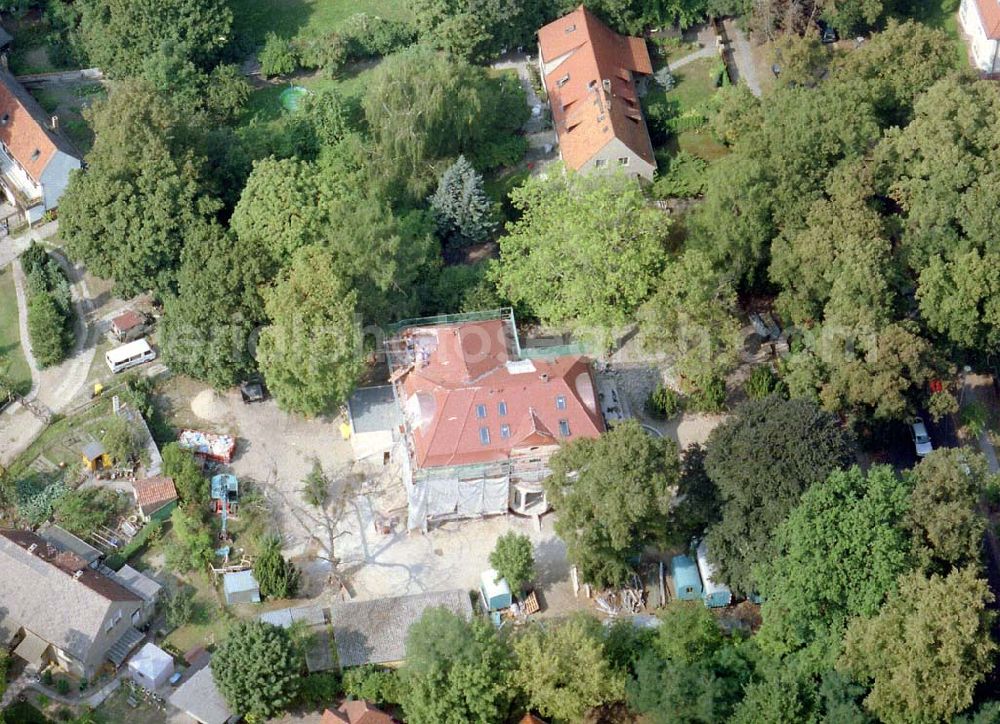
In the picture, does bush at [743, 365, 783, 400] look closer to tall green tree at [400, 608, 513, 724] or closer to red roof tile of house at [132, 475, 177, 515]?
tall green tree at [400, 608, 513, 724]

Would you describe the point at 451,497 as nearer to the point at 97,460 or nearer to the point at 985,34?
the point at 97,460

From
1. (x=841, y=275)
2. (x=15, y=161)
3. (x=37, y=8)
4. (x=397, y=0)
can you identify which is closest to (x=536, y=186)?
(x=841, y=275)

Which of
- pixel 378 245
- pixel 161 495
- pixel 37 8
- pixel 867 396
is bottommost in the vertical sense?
pixel 867 396

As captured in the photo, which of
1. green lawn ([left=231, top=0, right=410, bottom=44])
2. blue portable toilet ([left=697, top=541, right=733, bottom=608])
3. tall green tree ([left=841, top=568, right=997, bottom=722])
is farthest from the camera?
green lawn ([left=231, top=0, right=410, bottom=44])

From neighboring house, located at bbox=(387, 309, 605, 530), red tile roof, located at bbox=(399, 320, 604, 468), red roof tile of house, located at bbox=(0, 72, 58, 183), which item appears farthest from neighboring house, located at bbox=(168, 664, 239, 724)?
red roof tile of house, located at bbox=(0, 72, 58, 183)

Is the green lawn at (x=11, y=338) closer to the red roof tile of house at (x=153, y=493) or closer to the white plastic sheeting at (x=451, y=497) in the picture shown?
the red roof tile of house at (x=153, y=493)

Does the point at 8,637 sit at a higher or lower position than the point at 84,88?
lower

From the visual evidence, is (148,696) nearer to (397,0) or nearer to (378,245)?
(378,245)
